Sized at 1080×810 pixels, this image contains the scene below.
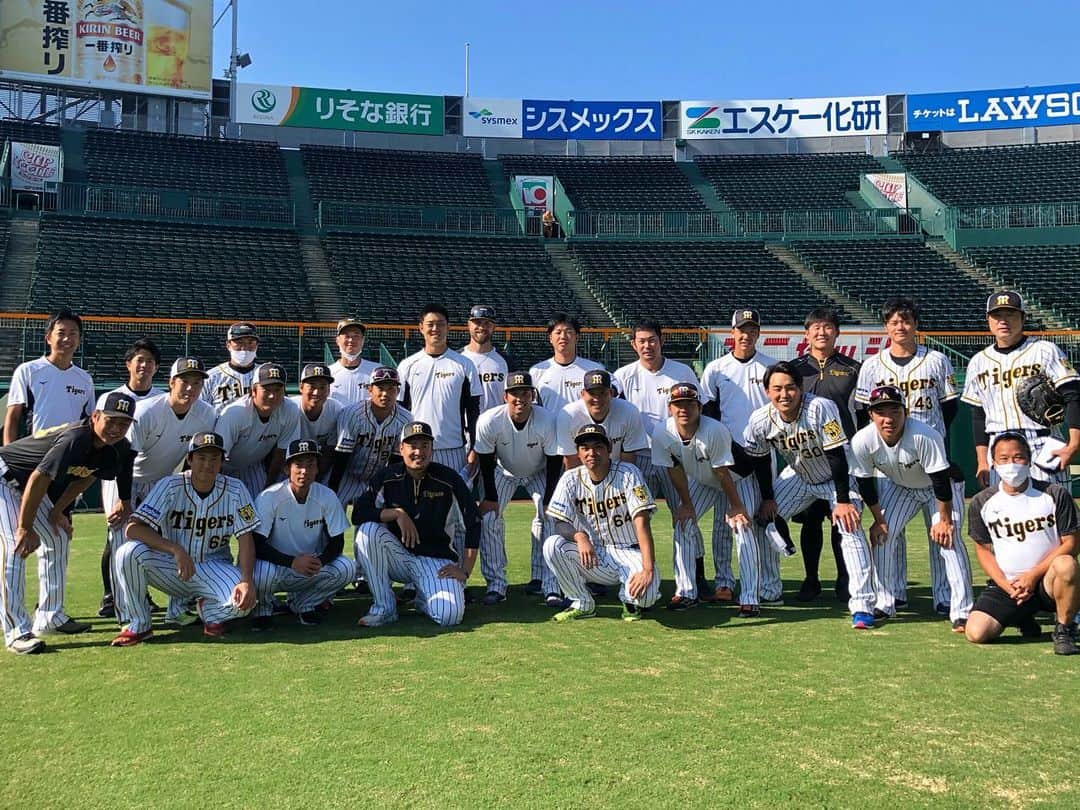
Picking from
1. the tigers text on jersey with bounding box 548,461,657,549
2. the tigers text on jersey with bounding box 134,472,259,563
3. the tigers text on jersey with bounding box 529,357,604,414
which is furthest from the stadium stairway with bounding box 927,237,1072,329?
the tigers text on jersey with bounding box 134,472,259,563

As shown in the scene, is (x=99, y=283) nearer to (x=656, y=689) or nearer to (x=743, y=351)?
(x=743, y=351)

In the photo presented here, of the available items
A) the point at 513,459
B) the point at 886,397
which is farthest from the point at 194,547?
the point at 886,397

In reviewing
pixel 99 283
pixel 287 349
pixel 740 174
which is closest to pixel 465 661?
pixel 287 349

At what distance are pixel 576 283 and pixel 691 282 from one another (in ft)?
11.3

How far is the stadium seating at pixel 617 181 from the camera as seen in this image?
108 ft

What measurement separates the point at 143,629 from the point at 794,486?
4.47m

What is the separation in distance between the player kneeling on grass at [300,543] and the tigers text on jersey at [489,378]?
197 cm

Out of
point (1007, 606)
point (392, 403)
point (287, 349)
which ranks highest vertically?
point (287, 349)

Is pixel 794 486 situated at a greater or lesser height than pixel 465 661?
greater

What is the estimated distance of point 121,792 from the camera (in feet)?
9.99

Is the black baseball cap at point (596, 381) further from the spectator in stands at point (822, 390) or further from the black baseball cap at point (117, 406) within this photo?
the black baseball cap at point (117, 406)

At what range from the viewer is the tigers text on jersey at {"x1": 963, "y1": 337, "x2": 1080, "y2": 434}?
230 inches

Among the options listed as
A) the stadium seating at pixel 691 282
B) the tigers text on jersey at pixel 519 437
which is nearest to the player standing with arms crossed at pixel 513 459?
the tigers text on jersey at pixel 519 437

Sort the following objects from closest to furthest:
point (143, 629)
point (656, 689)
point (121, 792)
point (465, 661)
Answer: point (121, 792), point (656, 689), point (465, 661), point (143, 629)
